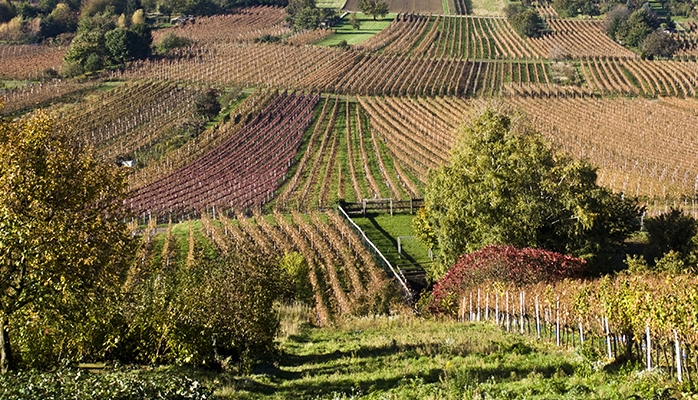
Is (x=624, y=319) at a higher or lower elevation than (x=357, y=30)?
lower

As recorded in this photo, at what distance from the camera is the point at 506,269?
28984 millimetres

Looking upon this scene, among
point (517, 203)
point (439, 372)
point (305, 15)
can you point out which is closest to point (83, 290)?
point (439, 372)

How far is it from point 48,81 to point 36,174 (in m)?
97.6

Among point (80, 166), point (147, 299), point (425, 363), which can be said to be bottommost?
point (425, 363)

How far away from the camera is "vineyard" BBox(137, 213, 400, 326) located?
37.7 m

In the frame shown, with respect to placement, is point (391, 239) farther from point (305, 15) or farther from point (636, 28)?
point (305, 15)

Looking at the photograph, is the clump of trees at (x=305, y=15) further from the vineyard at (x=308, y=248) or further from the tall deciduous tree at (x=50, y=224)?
the tall deciduous tree at (x=50, y=224)

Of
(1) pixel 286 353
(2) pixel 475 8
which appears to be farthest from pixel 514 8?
(1) pixel 286 353

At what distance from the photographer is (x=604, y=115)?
8844 cm

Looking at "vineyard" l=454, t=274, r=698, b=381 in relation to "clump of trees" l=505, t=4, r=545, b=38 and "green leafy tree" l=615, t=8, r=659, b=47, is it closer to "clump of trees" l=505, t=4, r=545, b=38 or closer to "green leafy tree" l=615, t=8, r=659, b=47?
"green leafy tree" l=615, t=8, r=659, b=47

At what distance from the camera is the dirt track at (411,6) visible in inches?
6708

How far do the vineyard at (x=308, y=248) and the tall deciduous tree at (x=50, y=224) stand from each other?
619 inches

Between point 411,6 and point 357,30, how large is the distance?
104ft

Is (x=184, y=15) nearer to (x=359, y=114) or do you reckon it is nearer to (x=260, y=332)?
(x=359, y=114)
